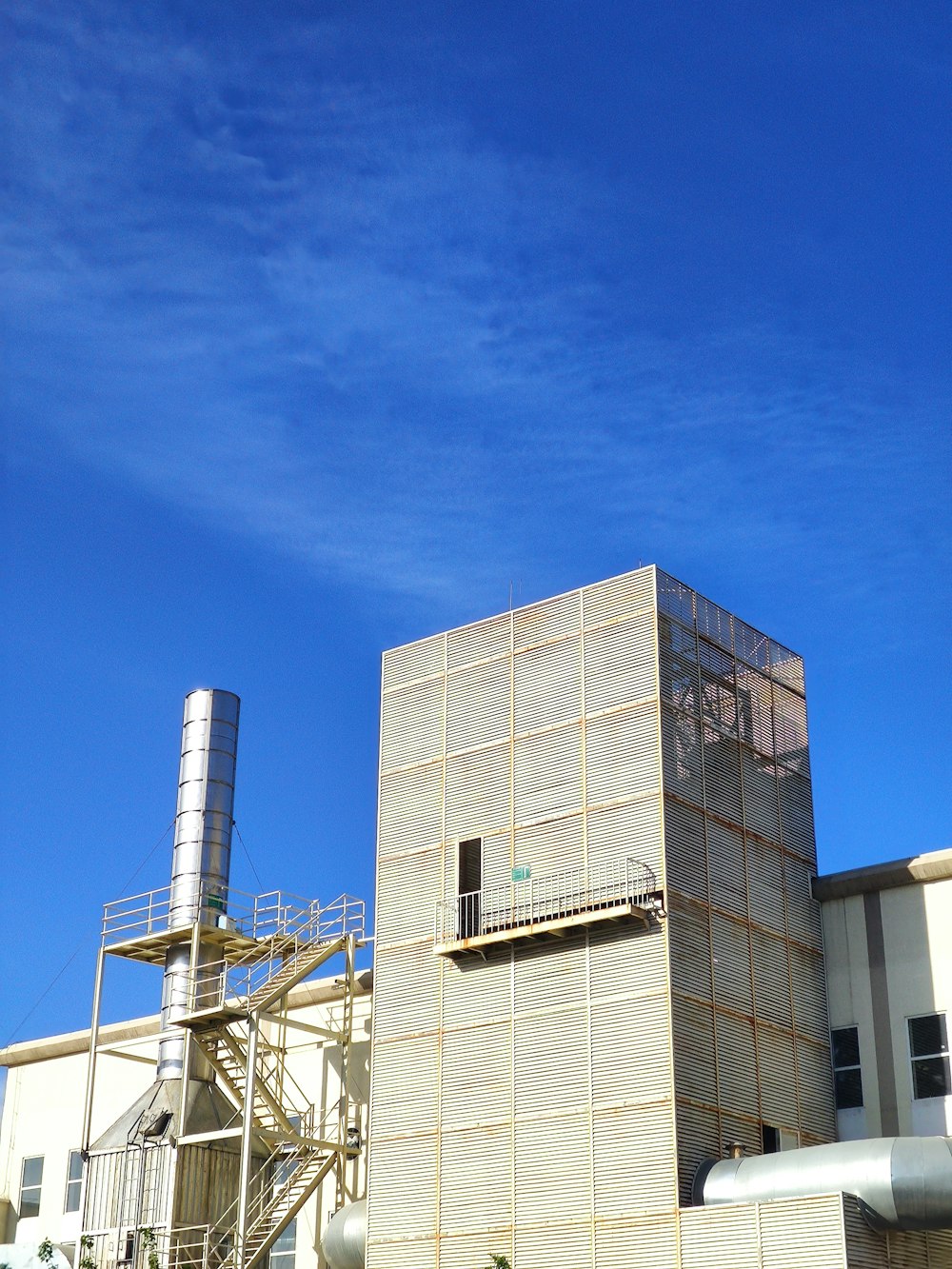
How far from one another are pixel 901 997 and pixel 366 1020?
1641cm

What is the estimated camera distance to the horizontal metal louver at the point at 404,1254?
40938mm

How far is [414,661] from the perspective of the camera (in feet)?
158

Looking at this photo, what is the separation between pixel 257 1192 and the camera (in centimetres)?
4822

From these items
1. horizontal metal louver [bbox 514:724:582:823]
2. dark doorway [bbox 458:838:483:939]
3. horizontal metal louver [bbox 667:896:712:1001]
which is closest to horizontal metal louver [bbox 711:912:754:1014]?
horizontal metal louver [bbox 667:896:712:1001]

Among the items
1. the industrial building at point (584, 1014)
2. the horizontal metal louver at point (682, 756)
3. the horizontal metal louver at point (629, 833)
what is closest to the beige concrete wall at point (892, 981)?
the industrial building at point (584, 1014)

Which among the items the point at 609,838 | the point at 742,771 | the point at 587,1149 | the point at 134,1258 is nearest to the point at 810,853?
the point at 742,771

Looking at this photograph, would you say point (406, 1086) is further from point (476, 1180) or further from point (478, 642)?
point (478, 642)

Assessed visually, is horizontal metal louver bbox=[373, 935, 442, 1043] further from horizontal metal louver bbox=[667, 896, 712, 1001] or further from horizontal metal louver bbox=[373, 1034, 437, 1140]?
horizontal metal louver bbox=[667, 896, 712, 1001]

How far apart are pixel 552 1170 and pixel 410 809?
1104 cm

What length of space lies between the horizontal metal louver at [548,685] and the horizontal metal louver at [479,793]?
1.14 meters

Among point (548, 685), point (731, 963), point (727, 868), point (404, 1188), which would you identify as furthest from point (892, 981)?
point (404, 1188)

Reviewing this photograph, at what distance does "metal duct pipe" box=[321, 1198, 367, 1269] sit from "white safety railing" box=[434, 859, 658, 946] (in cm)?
761

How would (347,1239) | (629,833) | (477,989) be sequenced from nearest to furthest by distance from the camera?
(629,833)
(477,989)
(347,1239)

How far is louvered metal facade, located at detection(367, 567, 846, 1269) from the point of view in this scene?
3906cm
